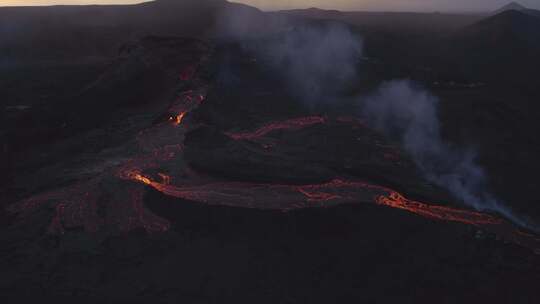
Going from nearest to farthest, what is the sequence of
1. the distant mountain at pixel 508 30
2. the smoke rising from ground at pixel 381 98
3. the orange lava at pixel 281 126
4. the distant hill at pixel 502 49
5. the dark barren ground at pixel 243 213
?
the dark barren ground at pixel 243 213, the smoke rising from ground at pixel 381 98, the orange lava at pixel 281 126, the distant hill at pixel 502 49, the distant mountain at pixel 508 30

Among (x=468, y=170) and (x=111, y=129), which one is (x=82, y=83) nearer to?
(x=111, y=129)

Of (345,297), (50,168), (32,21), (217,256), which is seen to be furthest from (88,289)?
(32,21)

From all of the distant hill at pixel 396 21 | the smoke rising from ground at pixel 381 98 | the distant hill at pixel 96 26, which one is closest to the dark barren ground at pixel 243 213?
the smoke rising from ground at pixel 381 98

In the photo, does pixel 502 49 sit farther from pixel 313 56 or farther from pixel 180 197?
pixel 180 197

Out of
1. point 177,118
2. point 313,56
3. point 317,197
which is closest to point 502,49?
point 313,56

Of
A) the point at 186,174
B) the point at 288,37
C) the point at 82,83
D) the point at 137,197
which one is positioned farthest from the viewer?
the point at 288,37

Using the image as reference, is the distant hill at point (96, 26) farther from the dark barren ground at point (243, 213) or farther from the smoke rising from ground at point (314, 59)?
the dark barren ground at point (243, 213)
